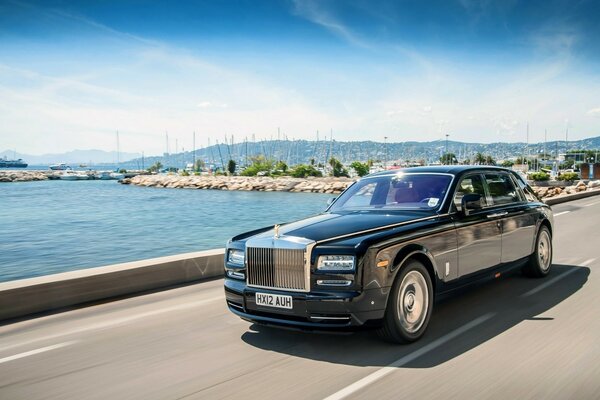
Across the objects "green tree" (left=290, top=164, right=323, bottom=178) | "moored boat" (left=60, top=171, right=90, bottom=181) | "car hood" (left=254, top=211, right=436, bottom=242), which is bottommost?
"moored boat" (left=60, top=171, right=90, bottom=181)

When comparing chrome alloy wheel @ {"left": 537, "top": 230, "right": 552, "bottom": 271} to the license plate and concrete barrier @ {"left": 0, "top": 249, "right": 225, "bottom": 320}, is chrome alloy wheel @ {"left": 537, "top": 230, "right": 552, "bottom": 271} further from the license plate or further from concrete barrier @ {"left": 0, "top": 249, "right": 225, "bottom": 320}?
concrete barrier @ {"left": 0, "top": 249, "right": 225, "bottom": 320}

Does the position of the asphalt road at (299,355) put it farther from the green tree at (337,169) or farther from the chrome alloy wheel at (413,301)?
the green tree at (337,169)

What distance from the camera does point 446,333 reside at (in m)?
5.38

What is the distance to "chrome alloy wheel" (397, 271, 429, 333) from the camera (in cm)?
504

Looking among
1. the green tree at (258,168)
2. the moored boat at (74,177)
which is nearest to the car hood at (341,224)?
the green tree at (258,168)

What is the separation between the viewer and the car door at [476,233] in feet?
19.4

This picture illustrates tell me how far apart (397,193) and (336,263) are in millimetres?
1976

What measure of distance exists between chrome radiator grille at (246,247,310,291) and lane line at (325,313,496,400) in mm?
946

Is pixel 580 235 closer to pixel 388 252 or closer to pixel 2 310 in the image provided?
pixel 388 252

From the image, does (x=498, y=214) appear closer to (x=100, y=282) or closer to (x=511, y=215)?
(x=511, y=215)

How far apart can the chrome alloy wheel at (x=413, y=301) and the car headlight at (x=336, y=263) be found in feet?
2.02

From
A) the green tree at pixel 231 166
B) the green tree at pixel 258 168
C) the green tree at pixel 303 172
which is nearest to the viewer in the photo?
the green tree at pixel 303 172

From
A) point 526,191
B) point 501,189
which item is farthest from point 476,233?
point 526,191

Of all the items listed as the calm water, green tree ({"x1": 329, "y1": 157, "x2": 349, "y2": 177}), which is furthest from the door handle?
green tree ({"x1": 329, "y1": 157, "x2": 349, "y2": 177})
